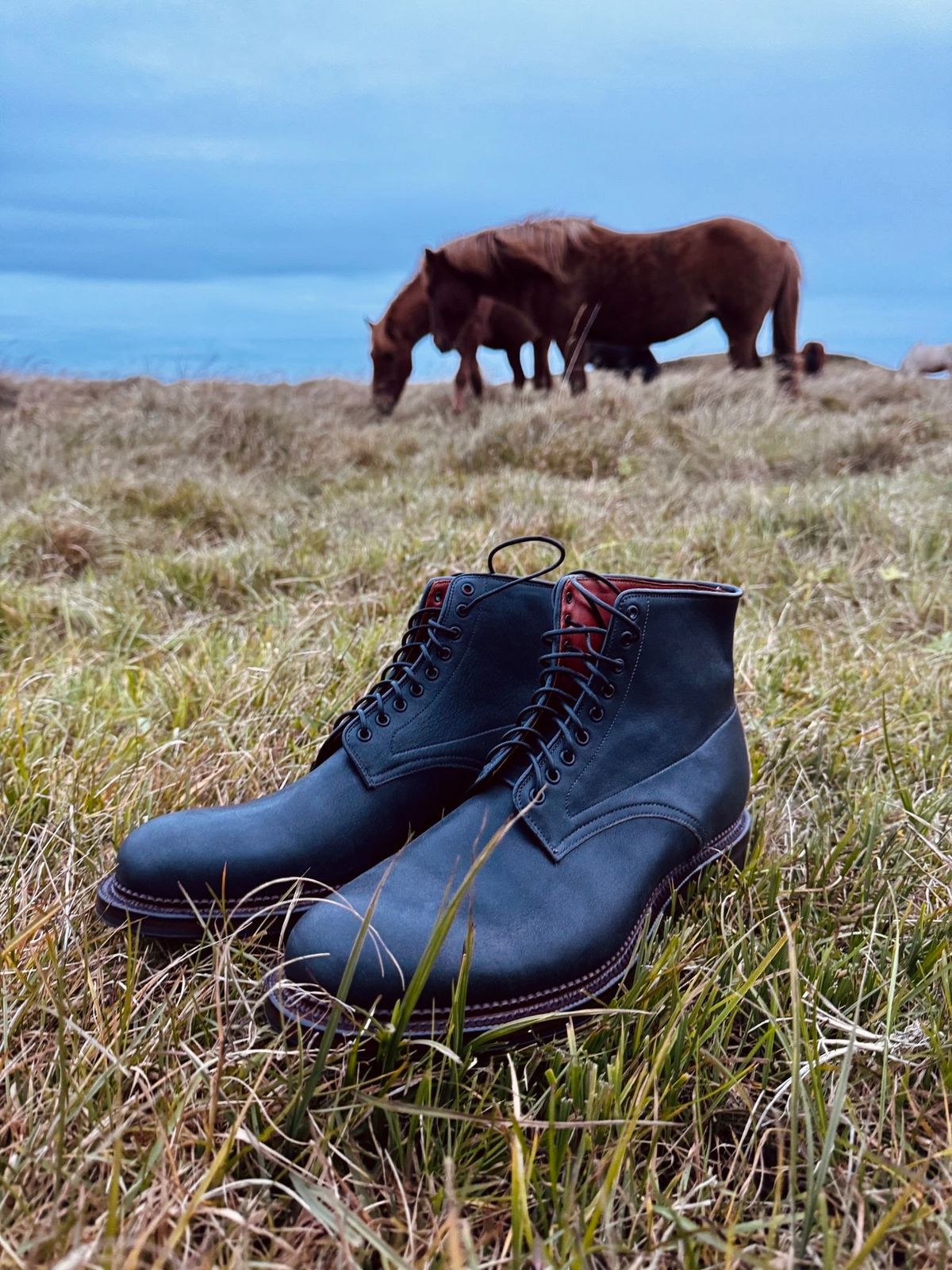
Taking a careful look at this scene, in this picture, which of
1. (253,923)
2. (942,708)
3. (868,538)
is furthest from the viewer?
(868,538)

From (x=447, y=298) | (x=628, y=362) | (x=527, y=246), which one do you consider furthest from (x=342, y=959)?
(x=628, y=362)

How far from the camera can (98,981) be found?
4.01ft

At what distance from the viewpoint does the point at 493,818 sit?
4.27 feet

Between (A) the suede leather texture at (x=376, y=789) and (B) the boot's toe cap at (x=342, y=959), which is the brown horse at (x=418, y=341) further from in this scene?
(B) the boot's toe cap at (x=342, y=959)

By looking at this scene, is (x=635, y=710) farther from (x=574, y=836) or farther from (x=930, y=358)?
(x=930, y=358)

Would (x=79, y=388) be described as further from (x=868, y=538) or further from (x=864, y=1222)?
(x=864, y=1222)

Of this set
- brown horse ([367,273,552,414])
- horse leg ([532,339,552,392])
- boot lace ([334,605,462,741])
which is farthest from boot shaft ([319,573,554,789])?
horse leg ([532,339,552,392])

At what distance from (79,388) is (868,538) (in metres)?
10.1

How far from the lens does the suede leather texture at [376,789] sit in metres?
1.35

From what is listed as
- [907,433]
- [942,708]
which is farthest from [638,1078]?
[907,433]

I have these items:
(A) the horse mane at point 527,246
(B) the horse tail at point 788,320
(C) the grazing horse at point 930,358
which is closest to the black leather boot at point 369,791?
(A) the horse mane at point 527,246

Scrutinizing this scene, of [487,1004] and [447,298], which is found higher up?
[447,298]

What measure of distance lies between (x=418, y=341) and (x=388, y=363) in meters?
0.46

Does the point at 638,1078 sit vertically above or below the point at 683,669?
below
